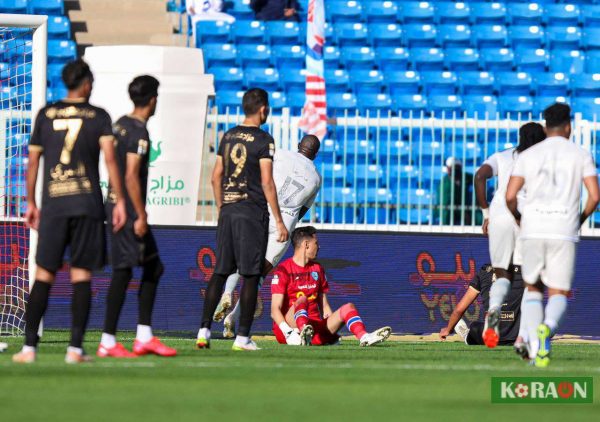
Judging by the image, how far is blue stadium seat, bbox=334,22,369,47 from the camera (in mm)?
22469

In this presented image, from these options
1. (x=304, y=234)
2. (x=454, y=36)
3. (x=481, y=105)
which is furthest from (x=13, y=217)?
(x=454, y=36)

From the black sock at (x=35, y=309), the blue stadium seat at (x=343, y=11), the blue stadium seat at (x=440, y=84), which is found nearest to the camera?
the black sock at (x=35, y=309)

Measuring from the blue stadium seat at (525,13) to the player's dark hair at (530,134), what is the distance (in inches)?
528

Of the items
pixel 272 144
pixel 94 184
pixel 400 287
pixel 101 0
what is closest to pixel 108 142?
pixel 94 184

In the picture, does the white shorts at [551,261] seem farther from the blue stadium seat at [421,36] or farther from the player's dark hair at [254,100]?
the blue stadium seat at [421,36]

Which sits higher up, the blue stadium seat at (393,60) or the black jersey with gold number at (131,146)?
the blue stadium seat at (393,60)

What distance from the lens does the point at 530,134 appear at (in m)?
10.4

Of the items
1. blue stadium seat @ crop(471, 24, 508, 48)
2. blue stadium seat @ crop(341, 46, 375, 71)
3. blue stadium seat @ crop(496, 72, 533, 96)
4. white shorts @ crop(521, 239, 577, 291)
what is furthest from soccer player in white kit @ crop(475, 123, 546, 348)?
blue stadium seat @ crop(471, 24, 508, 48)

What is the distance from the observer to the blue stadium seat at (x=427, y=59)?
22016mm

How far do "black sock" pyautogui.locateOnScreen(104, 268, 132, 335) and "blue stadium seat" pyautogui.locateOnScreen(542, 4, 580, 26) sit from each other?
1643cm

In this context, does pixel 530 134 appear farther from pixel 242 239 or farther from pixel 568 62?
pixel 568 62

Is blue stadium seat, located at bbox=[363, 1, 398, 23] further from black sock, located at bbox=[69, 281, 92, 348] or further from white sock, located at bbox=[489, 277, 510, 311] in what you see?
black sock, located at bbox=[69, 281, 92, 348]

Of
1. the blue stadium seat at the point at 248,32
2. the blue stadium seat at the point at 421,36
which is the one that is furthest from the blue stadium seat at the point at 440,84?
the blue stadium seat at the point at 248,32

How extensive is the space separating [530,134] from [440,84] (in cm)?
1114
